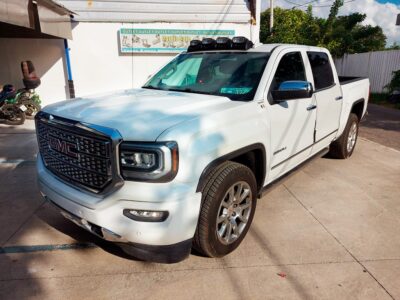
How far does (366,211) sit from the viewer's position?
3.84m

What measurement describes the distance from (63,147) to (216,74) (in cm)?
177

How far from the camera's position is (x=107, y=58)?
9992 mm

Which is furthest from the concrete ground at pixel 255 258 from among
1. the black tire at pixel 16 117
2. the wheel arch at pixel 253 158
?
the black tire at pixel 16 117

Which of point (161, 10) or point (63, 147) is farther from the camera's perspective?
point (161, 10)

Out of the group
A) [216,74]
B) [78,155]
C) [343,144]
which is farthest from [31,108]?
[343,144]

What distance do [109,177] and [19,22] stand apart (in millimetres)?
5733

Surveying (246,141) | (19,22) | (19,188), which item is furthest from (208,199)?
(19,22)

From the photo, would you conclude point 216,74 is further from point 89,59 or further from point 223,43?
point 89,59

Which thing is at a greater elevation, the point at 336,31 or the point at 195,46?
the point at 336,31

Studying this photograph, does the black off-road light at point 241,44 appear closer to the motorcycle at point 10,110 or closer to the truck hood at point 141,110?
the truck hood at point 141,110

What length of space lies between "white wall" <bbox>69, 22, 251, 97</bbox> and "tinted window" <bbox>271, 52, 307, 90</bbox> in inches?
267

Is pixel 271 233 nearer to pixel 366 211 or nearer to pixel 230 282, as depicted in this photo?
pixel 230 282

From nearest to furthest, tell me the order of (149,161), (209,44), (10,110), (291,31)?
(149,161) → (209,44) → (10,110) → (291,31)

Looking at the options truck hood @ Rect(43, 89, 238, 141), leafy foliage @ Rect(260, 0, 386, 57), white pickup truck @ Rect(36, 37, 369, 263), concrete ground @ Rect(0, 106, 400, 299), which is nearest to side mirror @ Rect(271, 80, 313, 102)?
white pickup truck @ Rect(36, 37, 369, 263)
